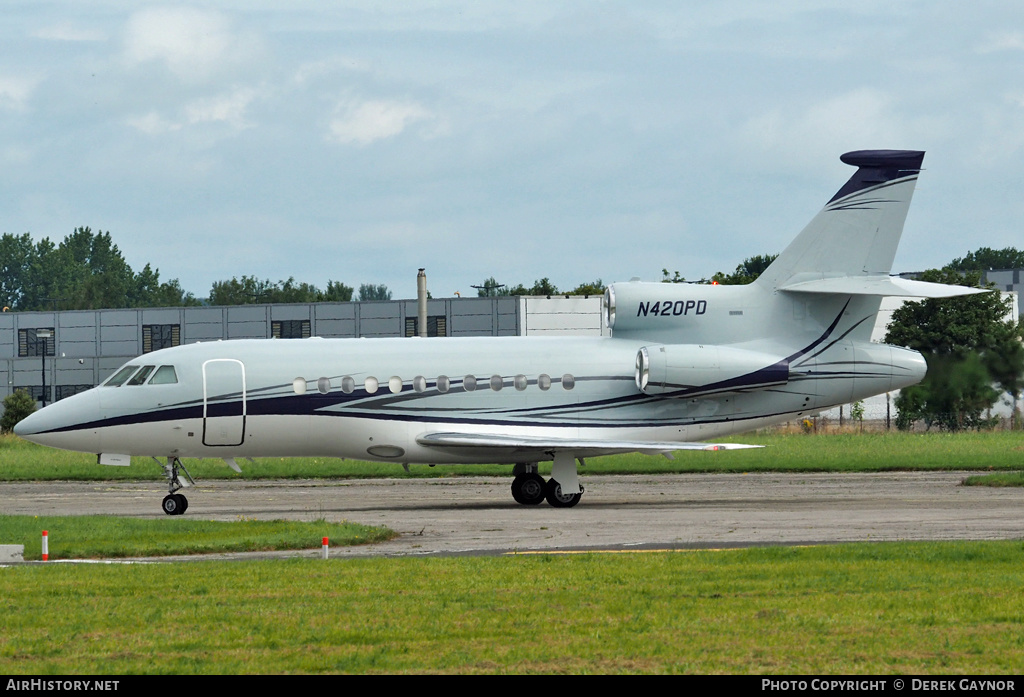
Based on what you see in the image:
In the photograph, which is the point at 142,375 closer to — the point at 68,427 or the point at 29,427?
the point at 68,427

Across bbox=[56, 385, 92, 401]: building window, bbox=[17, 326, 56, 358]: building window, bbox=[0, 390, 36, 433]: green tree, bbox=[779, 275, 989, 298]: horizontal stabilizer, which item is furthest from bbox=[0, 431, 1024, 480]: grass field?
bbox=[17, 326, 56, 358]: building window

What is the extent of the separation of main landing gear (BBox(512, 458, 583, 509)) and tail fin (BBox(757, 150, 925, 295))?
688 centimetres

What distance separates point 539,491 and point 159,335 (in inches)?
2509

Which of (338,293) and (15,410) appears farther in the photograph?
(338,293)

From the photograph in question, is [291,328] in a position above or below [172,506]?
above

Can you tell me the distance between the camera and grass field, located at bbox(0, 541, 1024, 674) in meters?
10.7

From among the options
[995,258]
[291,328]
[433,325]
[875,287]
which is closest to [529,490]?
[875,287]

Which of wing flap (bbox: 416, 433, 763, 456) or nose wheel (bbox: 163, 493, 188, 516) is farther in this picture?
wing flap (bbox: 416, 433, 763, 456)

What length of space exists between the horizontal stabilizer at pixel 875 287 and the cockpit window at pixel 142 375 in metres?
14.2

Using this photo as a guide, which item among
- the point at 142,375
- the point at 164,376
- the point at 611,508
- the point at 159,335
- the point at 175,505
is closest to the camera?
the point at 175,505

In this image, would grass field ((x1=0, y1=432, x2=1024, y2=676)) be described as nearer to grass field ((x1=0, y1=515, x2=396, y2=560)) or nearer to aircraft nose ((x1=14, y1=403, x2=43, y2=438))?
grass field ((x1=0, y1=515, x2=396, y2=560))

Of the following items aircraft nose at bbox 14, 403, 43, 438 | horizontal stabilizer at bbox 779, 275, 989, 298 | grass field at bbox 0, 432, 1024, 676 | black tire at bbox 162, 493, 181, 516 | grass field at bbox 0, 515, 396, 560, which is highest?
horizontal stabilizer at bbox 779, 275, 989, 298

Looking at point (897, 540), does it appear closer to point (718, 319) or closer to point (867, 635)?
point (867, 635)

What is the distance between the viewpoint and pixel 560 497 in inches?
1128
